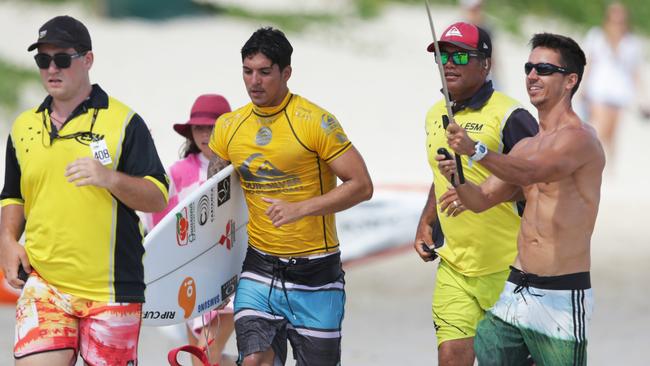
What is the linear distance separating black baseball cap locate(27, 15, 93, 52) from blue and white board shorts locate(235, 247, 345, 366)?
145cm

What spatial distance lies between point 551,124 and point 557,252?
55cm

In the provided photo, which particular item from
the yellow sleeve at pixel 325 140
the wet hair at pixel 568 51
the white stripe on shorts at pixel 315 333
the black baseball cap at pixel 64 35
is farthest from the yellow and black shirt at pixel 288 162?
the wet hair at pixel 568 51

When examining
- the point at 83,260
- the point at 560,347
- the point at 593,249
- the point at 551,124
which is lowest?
the point at 593,249

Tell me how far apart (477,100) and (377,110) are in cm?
1288

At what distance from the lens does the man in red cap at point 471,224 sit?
22.1 ft

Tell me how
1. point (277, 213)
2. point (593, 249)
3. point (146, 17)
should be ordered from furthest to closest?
1. point (146, 17)
2. point (593, 249)
3. point (277, 213)

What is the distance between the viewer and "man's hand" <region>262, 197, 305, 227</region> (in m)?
6.47

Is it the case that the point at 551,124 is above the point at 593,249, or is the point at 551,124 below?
above

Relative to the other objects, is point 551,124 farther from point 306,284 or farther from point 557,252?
point 306,284

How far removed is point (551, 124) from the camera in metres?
5.99

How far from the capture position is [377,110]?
64.5ft

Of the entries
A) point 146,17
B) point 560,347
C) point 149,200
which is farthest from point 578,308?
point 146,17

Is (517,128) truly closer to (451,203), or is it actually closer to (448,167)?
(451,203)

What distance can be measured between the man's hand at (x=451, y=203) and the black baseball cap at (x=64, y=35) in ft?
5.67
